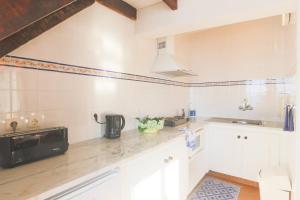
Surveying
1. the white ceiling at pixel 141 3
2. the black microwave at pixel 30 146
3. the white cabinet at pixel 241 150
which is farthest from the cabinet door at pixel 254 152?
the black microwave at pixel 30 146

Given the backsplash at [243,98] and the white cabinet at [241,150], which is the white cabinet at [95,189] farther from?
the backsplash at [243,98]

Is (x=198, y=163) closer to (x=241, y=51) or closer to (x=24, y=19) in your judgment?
(x=241, y=51)

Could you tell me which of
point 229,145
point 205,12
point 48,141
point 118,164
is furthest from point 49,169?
point 229,145

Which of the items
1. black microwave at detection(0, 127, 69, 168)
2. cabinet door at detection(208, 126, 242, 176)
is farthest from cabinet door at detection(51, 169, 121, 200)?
cabinet door at detection(208, 126, 242, 176)

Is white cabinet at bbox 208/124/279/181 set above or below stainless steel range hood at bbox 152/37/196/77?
below

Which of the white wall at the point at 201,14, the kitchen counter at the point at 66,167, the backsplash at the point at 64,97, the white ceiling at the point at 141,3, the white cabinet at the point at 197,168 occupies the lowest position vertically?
the white cabinet at the point at 197,168

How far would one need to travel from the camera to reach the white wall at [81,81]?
3.58 ft

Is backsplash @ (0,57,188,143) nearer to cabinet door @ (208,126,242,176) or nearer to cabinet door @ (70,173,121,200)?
cabinet door @ (70,173,121,200)

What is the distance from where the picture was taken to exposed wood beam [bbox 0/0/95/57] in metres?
0.74

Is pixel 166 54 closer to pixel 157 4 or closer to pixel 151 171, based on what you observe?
pixel 157 4

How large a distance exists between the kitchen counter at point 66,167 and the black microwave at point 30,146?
34 mm

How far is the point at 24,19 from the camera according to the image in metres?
0.79

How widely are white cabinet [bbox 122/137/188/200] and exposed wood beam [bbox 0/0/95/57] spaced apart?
2.90ft

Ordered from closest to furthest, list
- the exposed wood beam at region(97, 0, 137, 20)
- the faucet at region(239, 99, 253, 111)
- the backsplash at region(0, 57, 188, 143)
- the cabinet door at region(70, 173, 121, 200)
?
1. the cabinet door at region(70, 173, 121, 200)
2. the backsplash at region(0, 57, 188, 143)
3. the exposed wood beam at region(97, 0, 137, 20)
4. the faucet at region(239, 99, 253, 111)
